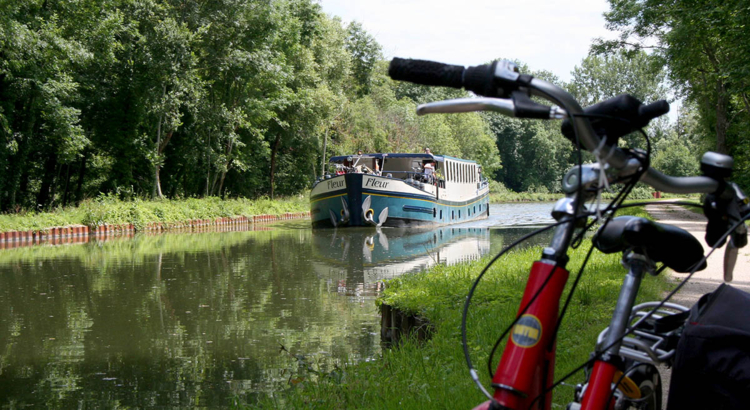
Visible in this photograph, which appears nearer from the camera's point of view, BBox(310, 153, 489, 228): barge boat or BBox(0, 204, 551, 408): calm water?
BBox(0, 204, 551, 408): calm water

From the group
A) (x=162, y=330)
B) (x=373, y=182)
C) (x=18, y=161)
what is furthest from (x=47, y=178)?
(x=162, y=330)

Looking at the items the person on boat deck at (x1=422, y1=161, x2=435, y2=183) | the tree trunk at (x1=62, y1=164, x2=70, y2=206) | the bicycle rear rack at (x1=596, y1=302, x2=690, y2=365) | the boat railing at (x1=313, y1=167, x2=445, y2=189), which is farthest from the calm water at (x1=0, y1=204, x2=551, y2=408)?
the tree trunk at (x1=62, y1=164, x2=70, y2=206)

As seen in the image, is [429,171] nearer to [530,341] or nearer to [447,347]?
[447,347]

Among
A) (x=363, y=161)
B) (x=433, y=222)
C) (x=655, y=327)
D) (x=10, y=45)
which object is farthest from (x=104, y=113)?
(x=655, y=327)

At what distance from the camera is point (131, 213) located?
82.3 feet

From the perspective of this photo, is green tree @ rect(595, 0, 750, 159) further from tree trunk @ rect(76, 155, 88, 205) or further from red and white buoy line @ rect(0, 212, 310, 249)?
tree trunk @ rect(76, 155, 88, 205)

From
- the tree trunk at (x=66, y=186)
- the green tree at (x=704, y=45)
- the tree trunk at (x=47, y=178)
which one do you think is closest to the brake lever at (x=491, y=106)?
the green tree at (x=704, y=45)

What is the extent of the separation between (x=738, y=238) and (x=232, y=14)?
98.4 ft

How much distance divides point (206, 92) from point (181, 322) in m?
23.7

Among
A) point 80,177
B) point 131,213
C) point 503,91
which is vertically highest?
point 80,177

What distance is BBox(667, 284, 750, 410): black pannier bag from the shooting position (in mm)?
1612

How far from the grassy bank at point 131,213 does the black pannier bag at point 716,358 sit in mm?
21344

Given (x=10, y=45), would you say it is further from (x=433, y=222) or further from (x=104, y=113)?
(x=433, y=222)

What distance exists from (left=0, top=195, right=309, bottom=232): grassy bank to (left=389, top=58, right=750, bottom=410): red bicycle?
21164 mm
